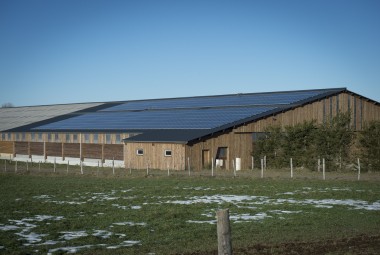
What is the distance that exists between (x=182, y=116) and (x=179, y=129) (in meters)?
6.61

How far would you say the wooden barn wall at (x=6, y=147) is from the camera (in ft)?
242

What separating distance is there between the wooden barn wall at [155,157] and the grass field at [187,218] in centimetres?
1584

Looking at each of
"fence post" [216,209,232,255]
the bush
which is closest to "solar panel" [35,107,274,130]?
the bush

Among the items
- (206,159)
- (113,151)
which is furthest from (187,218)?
(113,151)

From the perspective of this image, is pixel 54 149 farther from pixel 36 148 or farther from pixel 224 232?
pixel 224 232

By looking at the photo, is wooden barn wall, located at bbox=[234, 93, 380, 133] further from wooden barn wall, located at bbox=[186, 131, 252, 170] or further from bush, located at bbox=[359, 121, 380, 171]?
bush, located at bbox=[359, 121, 380, 171]

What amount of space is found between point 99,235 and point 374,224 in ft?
29.8

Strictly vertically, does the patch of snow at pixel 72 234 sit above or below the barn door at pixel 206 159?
below

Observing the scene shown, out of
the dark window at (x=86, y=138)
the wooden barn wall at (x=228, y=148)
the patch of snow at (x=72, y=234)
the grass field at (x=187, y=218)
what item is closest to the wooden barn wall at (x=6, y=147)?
the dark window at (x=86, y=138)

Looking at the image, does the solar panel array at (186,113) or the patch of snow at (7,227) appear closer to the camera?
the patch of snow at (7,227)

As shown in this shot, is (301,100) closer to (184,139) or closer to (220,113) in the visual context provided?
(220,113)

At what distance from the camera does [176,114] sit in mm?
63250

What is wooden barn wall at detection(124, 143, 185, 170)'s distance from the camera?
4839 cm

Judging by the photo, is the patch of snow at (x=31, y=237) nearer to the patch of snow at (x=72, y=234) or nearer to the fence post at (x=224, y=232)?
the patch of snow at (x=72, y=234)
